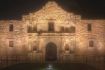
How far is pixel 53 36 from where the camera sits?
58.4 metres

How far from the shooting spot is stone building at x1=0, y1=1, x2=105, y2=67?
190ft

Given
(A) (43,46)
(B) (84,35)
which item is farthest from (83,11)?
(A) (43,46)

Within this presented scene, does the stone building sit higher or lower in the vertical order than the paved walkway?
higher

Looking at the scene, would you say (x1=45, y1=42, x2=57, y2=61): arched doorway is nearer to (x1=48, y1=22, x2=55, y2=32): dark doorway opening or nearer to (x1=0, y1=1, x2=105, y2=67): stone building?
(x1=0, y1=1, x2=105, y2=67): stone building

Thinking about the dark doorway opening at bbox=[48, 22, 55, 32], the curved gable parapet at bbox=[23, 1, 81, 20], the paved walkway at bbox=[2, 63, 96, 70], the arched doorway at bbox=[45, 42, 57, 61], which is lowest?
the paved walkway at bbox=[2, 63, 96, 70]

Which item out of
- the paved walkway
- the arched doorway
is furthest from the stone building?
the paved walkway

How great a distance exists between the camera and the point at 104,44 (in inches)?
2293

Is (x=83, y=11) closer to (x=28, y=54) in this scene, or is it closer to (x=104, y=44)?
(x=104, y=44)

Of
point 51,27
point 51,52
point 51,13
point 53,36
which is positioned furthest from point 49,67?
point 51,13

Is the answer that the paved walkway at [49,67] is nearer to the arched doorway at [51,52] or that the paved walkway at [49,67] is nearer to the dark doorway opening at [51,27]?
the arched doorway at [51,52]

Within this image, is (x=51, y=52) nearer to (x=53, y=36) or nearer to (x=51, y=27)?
(x=53, y=36)

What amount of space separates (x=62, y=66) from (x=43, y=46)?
252 inches

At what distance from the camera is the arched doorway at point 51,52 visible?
2308 inches

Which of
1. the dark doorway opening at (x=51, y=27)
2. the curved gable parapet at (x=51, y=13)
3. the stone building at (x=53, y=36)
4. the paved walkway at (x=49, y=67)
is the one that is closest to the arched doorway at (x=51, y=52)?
the stone building at (x=53, y=36)
